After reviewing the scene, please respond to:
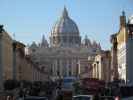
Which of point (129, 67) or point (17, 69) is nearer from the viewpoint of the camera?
point (129, 67)

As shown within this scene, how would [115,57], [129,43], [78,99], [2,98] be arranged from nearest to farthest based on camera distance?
[78,99], [2,98], [129,43], [115,57]

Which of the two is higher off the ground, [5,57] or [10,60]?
[5,57]

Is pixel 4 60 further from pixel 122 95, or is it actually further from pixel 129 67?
pixel 122 95

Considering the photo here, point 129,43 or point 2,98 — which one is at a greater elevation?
point 129,43

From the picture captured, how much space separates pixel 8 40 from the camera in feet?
420

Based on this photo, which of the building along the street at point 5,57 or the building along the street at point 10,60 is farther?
the building along the street at point 10,60

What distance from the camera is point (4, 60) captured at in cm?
11838

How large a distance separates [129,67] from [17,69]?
53192 millimetres

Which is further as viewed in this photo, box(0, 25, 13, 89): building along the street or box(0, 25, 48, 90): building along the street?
box(0, 25, 48, 90): building along the street

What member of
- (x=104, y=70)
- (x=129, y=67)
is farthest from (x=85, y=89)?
(x=104, y=70)

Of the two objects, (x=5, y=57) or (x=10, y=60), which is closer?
(x=5, y=57)

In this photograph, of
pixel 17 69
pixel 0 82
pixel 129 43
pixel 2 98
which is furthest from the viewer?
pixel 17 69

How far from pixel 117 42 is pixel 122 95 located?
80.1m

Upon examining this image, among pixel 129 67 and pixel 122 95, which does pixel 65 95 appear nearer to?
pixel 122 95
